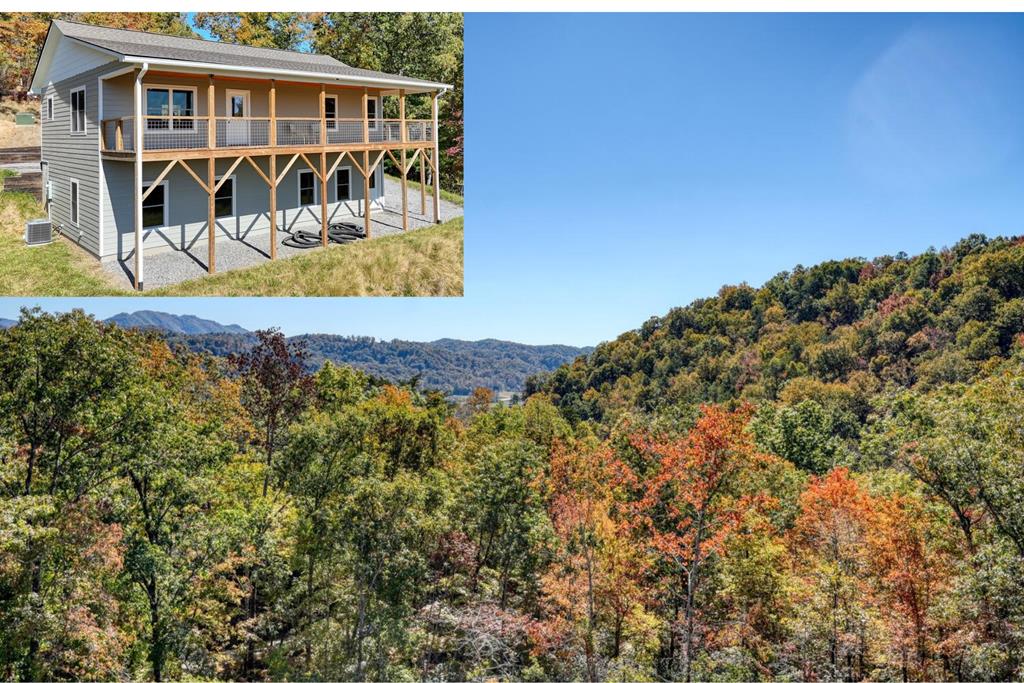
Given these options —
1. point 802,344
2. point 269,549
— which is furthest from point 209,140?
point 802,344

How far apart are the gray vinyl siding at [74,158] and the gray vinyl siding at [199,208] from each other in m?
0.34

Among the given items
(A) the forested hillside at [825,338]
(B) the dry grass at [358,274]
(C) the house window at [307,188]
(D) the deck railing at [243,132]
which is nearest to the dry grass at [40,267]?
(B) the dry grass at [358,274]

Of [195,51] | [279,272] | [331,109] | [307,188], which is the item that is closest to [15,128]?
[195,51]

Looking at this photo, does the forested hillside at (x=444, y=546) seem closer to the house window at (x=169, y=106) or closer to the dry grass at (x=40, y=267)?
the dry grass at (x=40, y=267)

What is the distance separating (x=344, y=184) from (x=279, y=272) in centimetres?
533

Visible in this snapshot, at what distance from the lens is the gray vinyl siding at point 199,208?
1394 cm

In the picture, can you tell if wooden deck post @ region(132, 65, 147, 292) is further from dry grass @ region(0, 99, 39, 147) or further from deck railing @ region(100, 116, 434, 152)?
dry grass @ region(0, 99, 39, 147)

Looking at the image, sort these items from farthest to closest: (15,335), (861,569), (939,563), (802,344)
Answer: (802,344)
(861,569)
(939,563)
(15,335)

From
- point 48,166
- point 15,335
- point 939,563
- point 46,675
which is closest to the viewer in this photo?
point 46,675

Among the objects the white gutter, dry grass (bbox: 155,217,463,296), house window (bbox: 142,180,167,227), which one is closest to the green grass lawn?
dry grass (bbox: 155,217,463,296)

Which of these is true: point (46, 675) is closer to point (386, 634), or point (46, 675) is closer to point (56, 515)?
point (56, 515)

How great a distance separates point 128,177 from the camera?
1406 cm

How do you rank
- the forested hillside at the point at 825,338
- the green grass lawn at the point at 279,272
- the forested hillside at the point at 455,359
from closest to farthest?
the green grass lawn at the point at 279,272 < the forested hillside at the point at 825,338 < the forested hillside at the point at 455,359

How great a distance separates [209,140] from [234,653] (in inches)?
407
